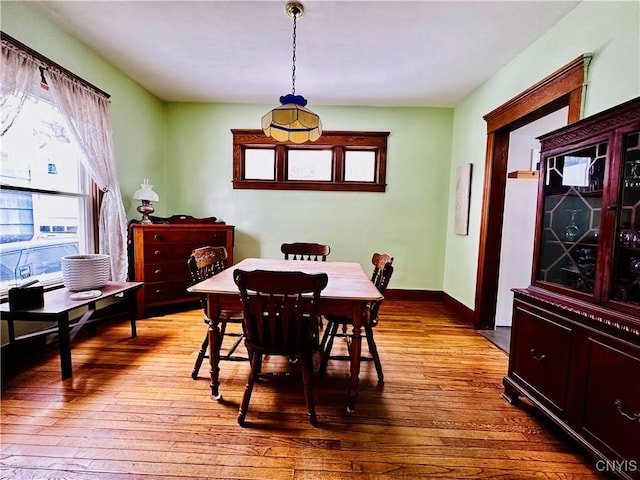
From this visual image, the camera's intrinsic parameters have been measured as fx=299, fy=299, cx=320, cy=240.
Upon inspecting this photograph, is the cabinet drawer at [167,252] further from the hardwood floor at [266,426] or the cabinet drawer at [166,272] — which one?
the hardwood floor at [266,426]

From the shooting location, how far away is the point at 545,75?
244 centimetres

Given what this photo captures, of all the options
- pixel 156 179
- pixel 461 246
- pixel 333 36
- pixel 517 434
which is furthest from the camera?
pixel 156 179

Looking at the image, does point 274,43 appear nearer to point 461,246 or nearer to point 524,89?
point 524,89

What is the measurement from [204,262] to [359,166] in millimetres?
2779

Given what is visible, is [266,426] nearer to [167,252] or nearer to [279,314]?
[279,314]

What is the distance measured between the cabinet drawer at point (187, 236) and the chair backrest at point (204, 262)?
116 cm

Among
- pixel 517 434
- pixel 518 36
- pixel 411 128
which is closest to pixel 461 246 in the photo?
pixel 411 128

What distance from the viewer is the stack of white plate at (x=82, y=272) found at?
2.48 metres

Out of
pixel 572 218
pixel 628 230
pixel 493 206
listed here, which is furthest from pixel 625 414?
pixel 493 206

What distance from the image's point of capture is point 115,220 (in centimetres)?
312

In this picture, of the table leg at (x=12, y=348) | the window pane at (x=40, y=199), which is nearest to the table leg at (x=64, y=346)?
the table leg at (x=12, y=348)

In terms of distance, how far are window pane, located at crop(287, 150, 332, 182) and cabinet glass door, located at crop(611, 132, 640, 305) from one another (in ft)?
10.5

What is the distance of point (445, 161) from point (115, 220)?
4.16 meters

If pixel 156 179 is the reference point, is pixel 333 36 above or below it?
above
